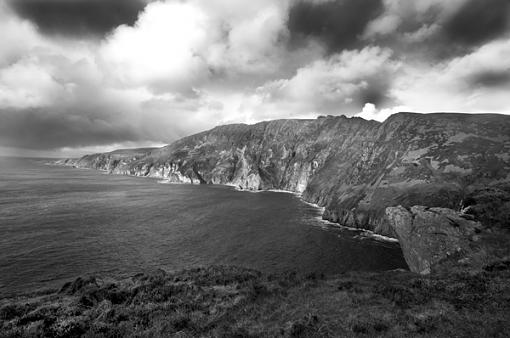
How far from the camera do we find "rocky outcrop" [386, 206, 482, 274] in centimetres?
3266

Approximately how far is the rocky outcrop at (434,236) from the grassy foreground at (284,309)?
33.2 feet

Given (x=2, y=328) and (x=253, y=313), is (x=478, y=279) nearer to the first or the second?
(x=253, y=313)

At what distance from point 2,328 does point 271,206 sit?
90.8 metres

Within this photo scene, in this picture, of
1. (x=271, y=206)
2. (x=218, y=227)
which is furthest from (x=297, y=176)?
(x=218, y=227)

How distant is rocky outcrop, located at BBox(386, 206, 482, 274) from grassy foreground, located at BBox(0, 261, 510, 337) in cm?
1011

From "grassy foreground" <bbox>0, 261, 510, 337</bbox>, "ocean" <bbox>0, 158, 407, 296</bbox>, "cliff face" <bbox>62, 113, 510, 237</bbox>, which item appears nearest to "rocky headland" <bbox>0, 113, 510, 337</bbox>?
"grassy foreground" <bbox>0, 261, 510, 337</bbox>

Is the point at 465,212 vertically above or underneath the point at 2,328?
above

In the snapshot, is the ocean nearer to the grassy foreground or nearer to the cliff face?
the cliff face

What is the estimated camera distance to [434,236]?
36.0 metres

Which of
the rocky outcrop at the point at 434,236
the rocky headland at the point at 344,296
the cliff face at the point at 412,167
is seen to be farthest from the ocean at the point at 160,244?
the cliff face at the point at 412,167

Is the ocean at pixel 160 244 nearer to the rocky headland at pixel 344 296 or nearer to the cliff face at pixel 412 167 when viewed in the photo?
the rocky headland at pixel 344 296

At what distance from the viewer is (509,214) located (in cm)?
3431

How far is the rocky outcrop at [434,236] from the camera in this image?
32.7 meters

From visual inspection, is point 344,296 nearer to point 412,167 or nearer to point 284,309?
point 284,309
